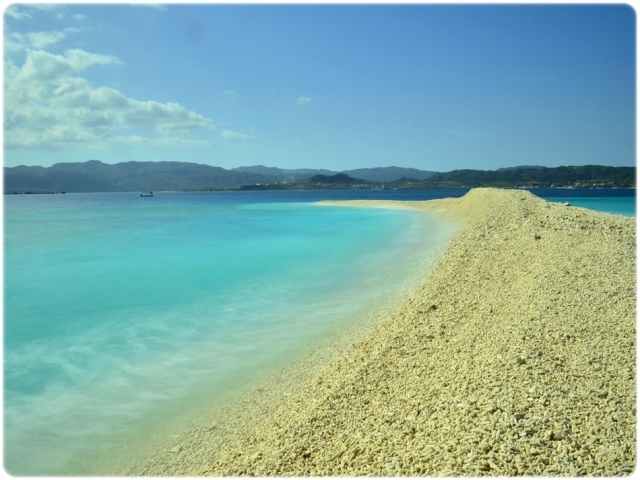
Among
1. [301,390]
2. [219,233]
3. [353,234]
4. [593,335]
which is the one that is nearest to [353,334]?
[301,390]

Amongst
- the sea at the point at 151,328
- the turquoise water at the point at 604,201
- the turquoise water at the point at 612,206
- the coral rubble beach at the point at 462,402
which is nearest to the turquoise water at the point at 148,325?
the sea at the point at 151,328

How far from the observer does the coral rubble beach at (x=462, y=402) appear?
334 cm

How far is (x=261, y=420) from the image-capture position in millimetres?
4766

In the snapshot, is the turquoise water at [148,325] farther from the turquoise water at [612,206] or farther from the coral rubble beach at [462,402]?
the turquoise water at [612,206]

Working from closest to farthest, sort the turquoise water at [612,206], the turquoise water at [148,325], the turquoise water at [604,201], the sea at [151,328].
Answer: the sea at [151,328] < the turquoise water at [148,325] < the turquoise water at [612,206] < the turquoise water at [604,201]

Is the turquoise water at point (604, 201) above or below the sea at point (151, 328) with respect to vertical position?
above

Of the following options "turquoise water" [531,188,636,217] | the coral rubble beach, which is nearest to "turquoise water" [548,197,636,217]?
"turquoise water" [531,188,636,217]

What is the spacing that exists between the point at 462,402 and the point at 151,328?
628 cm

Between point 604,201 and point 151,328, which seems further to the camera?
point 604,201

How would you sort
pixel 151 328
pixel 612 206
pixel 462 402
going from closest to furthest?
pixel 462 402
pixel 151 328
pixel 612 206

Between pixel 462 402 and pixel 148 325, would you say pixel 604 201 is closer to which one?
pixel 148 325

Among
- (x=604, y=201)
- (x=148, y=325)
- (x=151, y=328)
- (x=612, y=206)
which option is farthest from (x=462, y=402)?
(x=604, y=201)

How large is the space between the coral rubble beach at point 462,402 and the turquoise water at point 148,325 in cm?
102

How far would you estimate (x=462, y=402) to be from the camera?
3990mm
